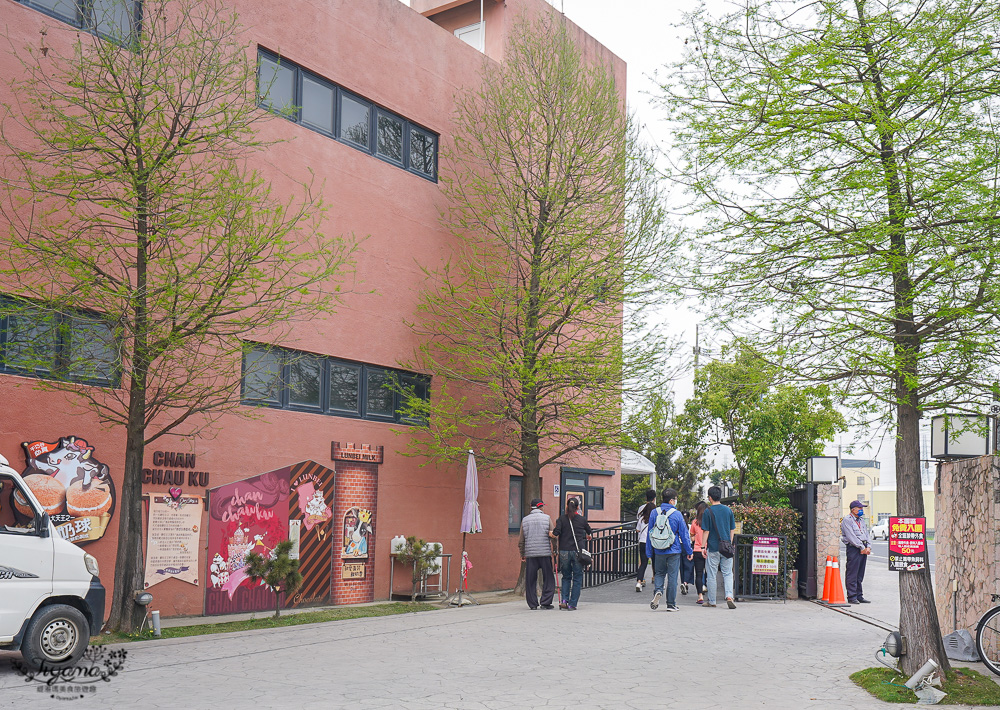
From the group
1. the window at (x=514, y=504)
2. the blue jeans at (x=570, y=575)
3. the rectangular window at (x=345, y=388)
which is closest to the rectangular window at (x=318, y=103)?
the rectangular window at (x=345, y=388)

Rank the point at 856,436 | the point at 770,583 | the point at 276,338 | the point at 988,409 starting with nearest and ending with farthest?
1. the point at 988,409
2. the point at 856,436
3. the point at 276,338
4. the point at 770,583

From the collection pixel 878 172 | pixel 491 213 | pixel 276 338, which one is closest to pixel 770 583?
pixel 491 213

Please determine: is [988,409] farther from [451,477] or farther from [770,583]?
[451,477]

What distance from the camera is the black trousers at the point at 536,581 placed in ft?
54.4

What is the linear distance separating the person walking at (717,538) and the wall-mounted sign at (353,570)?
20.5 feet

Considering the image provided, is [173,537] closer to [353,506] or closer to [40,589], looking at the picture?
[353,506]

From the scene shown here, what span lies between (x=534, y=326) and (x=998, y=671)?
1136 centimetres

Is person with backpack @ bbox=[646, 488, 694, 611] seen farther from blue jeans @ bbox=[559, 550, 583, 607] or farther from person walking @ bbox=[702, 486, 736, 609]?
blue jeans @ bbox=[559, 550, 583, 607]

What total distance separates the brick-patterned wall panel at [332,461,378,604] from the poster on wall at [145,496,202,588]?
10.3 ft

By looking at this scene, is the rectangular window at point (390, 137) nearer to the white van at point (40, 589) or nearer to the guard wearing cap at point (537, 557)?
the guard wearing cap at point (537, 557)

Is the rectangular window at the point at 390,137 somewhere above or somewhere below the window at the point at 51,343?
above

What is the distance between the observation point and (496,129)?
65.1 ft

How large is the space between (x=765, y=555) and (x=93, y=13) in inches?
567

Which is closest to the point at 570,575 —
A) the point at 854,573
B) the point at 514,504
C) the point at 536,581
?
the point at 536,581
